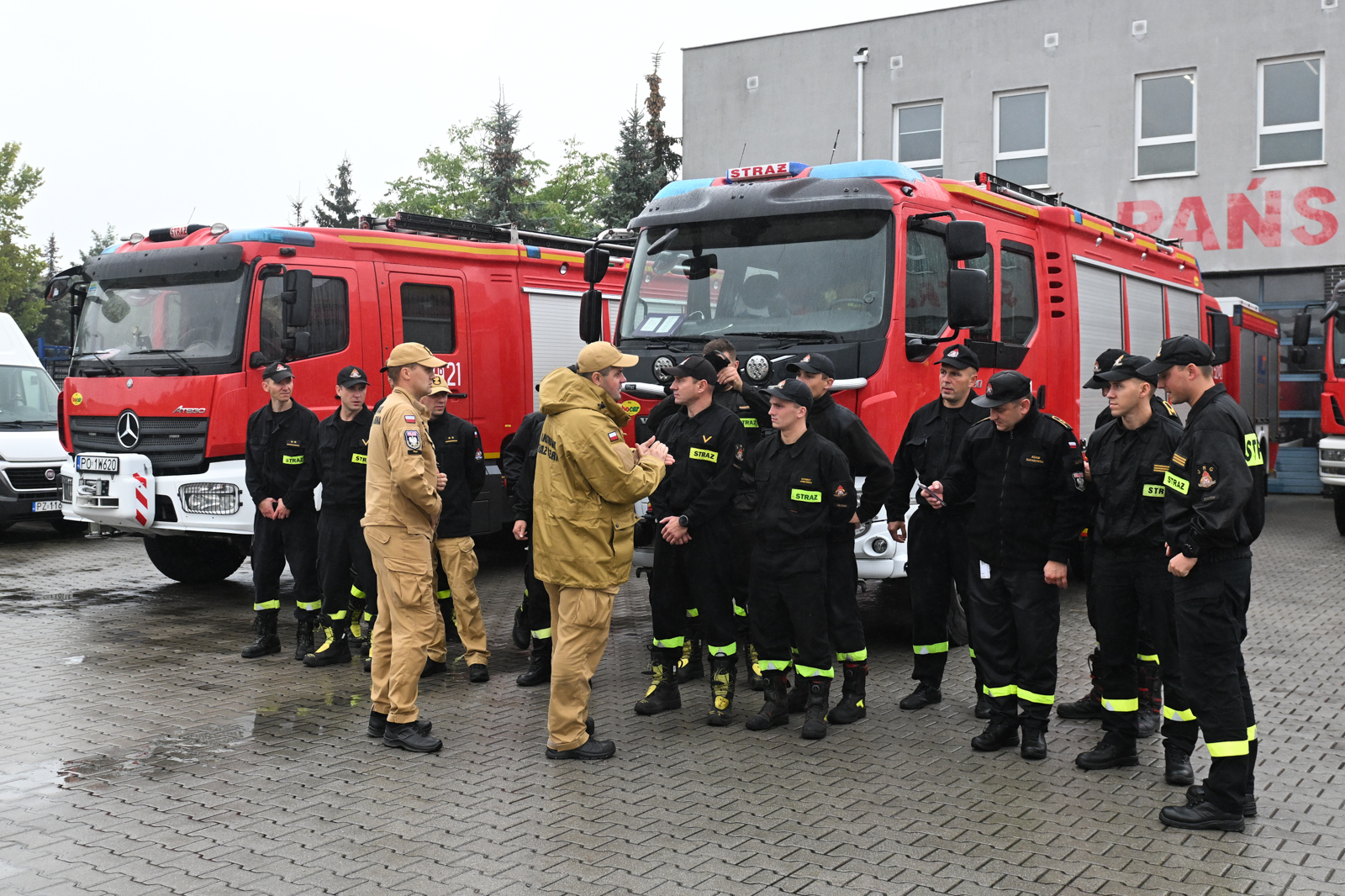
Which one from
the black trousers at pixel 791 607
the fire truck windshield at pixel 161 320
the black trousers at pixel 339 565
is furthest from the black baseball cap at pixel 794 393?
the fire truck windshield at pixel 161 320

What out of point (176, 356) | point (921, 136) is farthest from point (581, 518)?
point (921, 136)

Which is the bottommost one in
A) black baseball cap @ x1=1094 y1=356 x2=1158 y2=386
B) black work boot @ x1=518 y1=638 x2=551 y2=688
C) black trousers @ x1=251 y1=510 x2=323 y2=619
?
black work boot @ x1=518 y1=638 x2=551 y2=688

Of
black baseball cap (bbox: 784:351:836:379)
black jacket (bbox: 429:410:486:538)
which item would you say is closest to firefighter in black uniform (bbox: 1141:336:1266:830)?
black baseball cap (bbox: 784:351:836:379)

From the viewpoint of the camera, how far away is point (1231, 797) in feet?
15.3

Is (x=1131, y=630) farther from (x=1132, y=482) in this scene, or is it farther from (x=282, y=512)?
(x=282, y=512)

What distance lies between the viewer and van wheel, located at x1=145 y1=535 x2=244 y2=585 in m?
10.7

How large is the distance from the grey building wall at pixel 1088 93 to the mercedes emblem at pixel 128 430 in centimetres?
1547

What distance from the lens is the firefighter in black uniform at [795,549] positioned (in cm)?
600

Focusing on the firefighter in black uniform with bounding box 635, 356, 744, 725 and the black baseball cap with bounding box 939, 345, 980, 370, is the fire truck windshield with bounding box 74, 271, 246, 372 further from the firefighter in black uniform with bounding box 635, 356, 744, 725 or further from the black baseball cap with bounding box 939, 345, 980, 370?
the black baseball cap with bounding box 939, 345, 980, 370

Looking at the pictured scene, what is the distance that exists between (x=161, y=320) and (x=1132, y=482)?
25.1 ft

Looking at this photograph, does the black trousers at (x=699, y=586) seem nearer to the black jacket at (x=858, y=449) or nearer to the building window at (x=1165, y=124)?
the black jacket at (x=858, y=449)

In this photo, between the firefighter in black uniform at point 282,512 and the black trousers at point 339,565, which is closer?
the black trousers at point 339,565

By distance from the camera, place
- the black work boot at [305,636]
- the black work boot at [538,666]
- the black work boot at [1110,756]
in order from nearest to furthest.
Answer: the black work boot at [1110,756] → the black work boot at [538,666] → the black work boot at [305,636]

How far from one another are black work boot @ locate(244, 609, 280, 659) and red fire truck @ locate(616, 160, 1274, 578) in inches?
113
